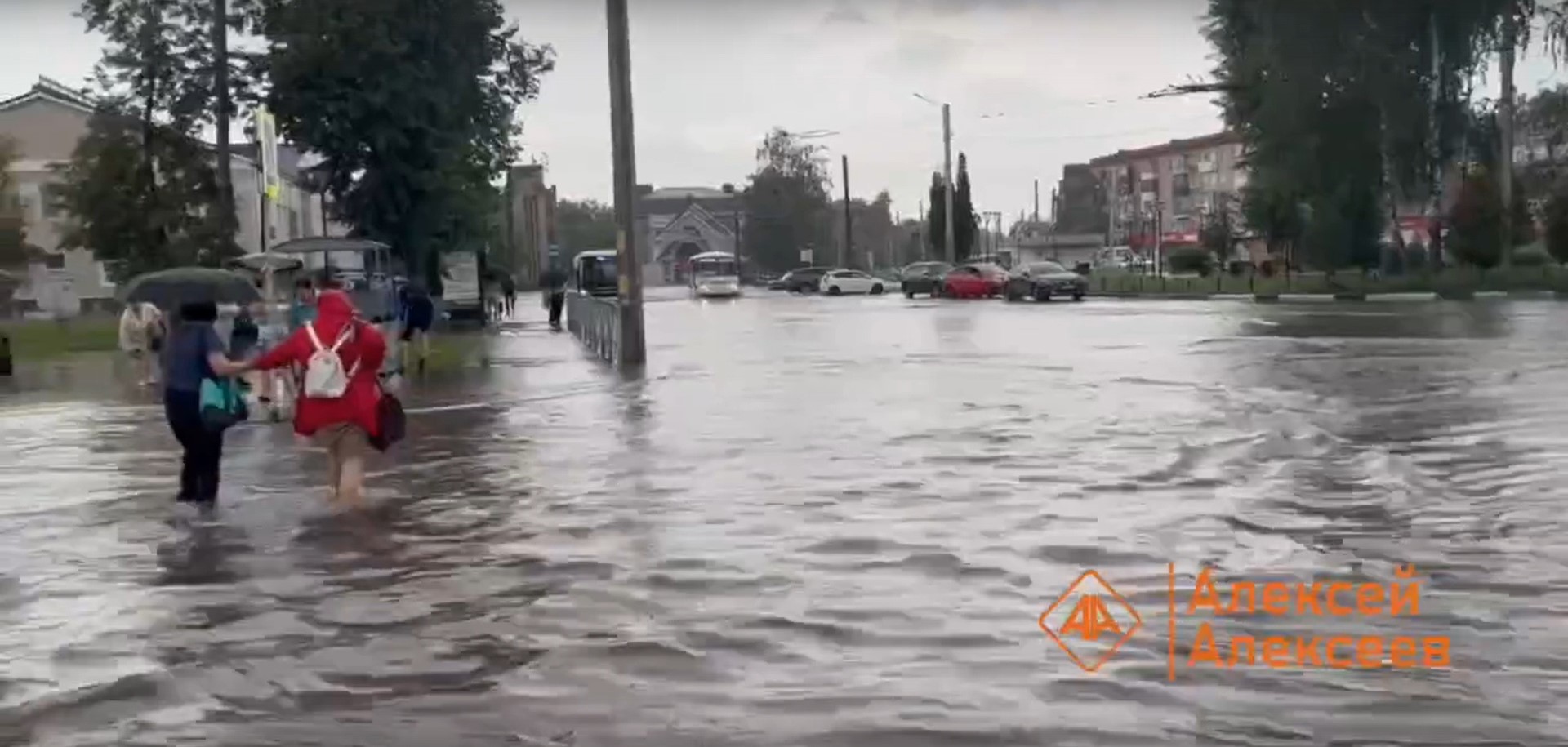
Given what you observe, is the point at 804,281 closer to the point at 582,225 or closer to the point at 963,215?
the point at 963,215

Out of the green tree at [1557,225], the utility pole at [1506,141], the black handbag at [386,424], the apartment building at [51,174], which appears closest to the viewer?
the black handbag at [386,424]

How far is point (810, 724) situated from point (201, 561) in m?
5.36

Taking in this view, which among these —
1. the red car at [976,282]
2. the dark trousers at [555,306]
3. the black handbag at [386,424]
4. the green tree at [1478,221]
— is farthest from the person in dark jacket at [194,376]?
the red car at [976,282]

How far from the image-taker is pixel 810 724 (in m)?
6.50

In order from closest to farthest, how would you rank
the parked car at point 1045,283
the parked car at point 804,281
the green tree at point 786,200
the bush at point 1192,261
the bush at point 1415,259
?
the bush at point 1415,259 → the parked car at point 1045,283 → the bush at point 1192,261 → the parked car at point 804,281 → the green tree at point 786,200

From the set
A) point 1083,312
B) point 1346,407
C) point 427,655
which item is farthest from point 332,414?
point 1083,312

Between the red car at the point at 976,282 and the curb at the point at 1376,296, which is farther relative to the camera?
the red car at the point at 976,282

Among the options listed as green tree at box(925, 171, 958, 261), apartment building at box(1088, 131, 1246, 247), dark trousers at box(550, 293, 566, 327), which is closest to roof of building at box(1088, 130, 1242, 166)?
apartment building at box(1088, 131, 1246, 247)

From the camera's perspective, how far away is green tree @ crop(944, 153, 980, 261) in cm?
9194

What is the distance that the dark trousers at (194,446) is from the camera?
1236cm

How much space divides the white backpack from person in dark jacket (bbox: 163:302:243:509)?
0.67 metres

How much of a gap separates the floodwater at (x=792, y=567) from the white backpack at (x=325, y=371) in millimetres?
909

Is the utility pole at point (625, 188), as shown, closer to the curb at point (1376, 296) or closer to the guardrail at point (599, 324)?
the guardrail at point (599, 324)

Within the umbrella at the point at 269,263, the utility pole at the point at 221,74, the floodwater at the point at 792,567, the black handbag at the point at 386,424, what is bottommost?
the floodwater at the point at 792,567
